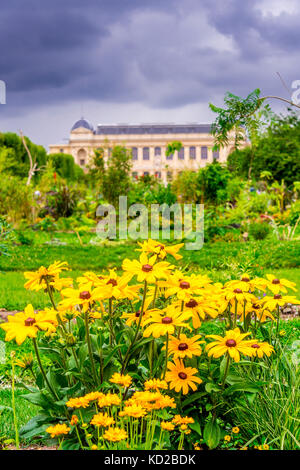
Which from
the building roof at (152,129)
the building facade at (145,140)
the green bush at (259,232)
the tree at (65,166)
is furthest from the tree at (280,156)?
the building roof at (152,129)

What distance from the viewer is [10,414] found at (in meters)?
2.59

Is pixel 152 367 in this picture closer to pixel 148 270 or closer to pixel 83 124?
pixel 148 270

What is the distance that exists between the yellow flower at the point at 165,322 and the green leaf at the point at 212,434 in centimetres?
44

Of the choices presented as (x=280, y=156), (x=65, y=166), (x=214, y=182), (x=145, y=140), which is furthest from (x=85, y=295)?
(x=145, y=140)

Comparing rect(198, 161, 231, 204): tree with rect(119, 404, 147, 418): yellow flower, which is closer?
rect(119, 404, 147, 418): yellow flower

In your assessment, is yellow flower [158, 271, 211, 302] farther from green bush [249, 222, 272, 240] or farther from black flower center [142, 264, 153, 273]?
green bush [249, 222, 272, 240]

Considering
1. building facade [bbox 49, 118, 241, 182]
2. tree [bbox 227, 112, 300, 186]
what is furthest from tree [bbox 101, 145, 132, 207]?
building facade [bbox 49, 118, 241, 182]

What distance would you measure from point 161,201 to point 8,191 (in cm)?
396

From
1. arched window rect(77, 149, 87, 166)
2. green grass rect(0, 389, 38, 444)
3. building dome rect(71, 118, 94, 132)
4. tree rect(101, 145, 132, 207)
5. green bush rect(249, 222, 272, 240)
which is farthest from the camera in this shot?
building dome rect(71, 118, 94, 132)

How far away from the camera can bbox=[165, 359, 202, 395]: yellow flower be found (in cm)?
185

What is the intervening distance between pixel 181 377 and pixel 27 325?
627 millimetres

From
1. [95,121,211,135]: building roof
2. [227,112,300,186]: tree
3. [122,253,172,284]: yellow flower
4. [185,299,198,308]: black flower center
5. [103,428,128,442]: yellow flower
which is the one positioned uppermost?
[95,121,211,135]: building roof

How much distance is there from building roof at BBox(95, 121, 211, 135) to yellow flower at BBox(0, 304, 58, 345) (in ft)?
221
